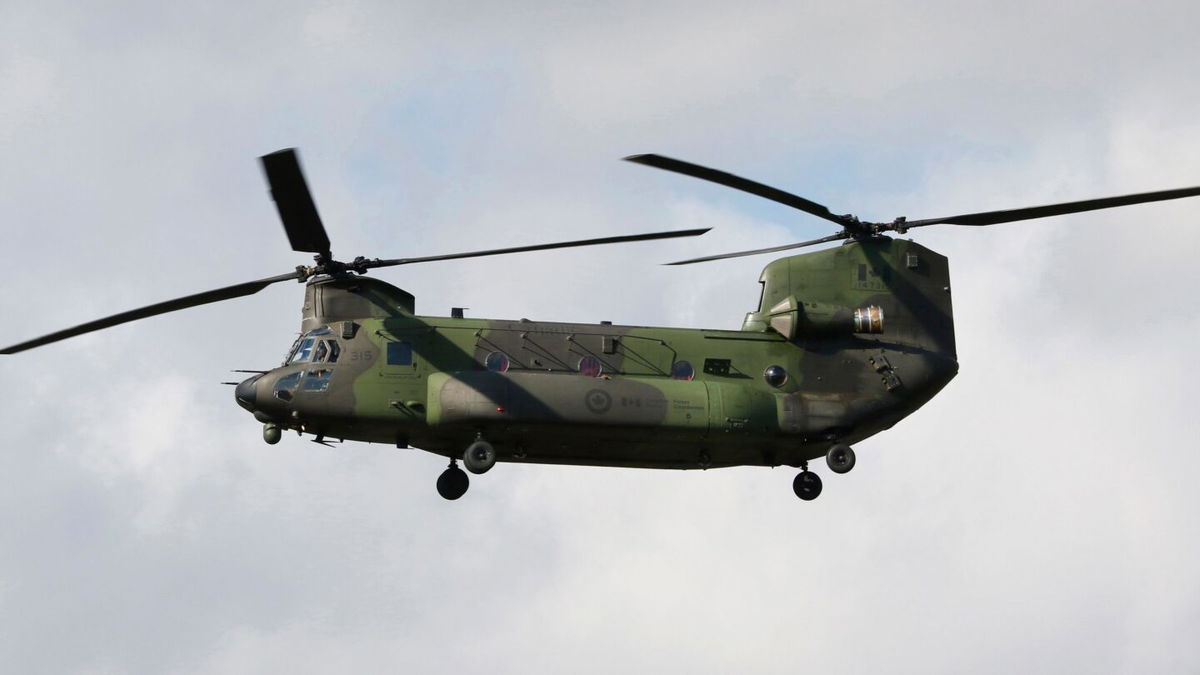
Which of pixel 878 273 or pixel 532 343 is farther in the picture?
pixel 878 273

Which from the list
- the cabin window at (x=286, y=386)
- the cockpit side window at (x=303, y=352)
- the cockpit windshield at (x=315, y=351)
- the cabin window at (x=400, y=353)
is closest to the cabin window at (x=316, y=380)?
the cabin window at (x=286, y=386)

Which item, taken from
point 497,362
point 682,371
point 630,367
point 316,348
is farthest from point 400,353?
point 682,371

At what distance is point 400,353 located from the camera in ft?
101

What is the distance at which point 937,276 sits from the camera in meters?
33.4

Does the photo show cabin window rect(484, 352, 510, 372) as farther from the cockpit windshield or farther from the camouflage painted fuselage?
the cockpit windshield

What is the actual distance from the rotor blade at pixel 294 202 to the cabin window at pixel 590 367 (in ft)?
18.7

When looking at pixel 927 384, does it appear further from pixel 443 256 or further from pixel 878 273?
pixel 443 256

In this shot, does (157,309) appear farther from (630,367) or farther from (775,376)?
(775,376)

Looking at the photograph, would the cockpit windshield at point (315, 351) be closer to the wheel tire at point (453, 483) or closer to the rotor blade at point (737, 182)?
the wheel tire at point (453, 483)

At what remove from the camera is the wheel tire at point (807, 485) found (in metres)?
32.4

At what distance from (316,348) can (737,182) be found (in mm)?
8911

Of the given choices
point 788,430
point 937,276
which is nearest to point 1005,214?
point 937,276

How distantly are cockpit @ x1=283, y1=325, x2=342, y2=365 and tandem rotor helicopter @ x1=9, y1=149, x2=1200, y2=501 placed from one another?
0.04 m

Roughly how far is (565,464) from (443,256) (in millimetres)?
4891
